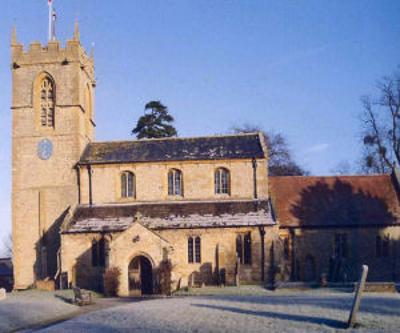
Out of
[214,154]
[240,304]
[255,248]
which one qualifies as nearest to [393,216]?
[255,248]

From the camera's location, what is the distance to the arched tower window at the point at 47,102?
156ft

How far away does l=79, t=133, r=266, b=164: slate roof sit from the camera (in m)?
46.1

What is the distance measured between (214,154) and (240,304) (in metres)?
20.3

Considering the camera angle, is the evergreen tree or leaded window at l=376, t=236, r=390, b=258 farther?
the evergreen tree

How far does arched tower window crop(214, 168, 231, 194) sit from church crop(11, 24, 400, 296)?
8 centimetres

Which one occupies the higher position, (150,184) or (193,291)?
(150,184)

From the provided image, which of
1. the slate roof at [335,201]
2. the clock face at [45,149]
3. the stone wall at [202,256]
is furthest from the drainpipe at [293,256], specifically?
the clock face at [45,149]

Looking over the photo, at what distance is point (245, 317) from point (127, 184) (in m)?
24.9

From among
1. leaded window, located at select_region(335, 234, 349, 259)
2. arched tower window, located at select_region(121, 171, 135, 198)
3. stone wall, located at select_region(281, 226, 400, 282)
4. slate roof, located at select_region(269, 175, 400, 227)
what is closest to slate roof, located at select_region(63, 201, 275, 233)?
arched tower window, located at select_region(121, 171, 135, 198)

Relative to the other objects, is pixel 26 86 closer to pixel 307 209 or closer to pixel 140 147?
pixel 140 147

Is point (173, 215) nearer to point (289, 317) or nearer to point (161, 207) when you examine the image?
point (161, 207)

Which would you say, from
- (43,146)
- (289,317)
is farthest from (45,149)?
(289,317)

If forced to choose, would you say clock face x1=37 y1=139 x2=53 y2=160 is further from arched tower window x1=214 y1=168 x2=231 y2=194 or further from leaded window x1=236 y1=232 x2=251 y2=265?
leaded window x1=236 y1=232 x2=251 y2=265

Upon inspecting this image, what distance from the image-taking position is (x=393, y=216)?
44188 millimetres
